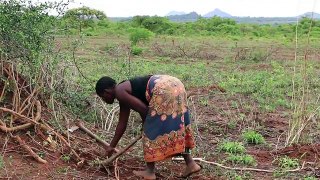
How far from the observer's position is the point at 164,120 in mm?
4480

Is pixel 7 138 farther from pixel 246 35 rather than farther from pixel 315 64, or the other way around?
pixel 246 35

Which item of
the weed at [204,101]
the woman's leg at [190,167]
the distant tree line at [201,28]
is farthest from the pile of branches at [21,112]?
the distant tree line at [201,28]

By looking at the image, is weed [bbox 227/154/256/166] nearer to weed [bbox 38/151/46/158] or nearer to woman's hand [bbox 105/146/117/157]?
woman's hand [bbox 105/146/117/157]

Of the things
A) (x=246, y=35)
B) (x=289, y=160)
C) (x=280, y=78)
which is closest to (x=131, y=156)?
(x=289, y=160)

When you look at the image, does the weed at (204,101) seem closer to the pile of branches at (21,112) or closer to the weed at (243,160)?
the weed at (243,160)

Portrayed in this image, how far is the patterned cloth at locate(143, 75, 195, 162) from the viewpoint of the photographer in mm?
4457

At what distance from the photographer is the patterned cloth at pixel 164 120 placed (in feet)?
14.6

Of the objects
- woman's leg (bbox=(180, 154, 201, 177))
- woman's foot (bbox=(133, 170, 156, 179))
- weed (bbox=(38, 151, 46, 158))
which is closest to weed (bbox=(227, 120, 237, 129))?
woman's leg (bbox=(180, 154, 201, 177))

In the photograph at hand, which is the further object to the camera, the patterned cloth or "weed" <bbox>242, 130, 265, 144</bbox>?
"weed" <bbox>242, 130, 265, 144</bbox>

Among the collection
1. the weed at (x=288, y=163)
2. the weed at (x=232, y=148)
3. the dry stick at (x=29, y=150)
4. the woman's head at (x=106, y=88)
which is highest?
the woman's head at (x=106, y=88)

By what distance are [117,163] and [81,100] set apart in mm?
1616

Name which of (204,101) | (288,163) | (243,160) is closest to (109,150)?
(243,160)

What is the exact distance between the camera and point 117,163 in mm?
4902

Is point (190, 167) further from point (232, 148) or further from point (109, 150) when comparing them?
point (232, 148)
